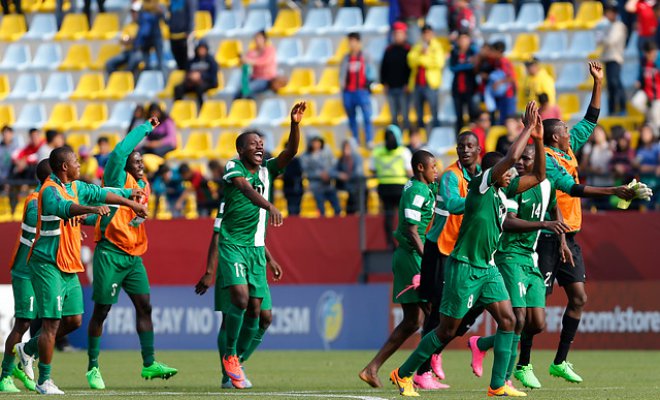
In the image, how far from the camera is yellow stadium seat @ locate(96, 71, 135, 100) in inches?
1214

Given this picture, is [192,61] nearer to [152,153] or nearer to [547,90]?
[152,153]

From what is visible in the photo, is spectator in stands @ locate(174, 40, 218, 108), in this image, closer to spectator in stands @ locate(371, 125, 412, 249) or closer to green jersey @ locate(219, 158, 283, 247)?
spectator in stands @ locate(371, 125, 412, 249)

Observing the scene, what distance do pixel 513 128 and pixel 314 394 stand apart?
10.6 m

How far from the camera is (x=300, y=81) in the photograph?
2927cm

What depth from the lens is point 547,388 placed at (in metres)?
13.6

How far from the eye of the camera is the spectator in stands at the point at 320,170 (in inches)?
929

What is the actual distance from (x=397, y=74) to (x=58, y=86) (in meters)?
9.32

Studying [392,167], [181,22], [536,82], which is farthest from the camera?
[181,22]

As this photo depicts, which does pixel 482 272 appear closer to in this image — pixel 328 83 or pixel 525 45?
pixel 525 45

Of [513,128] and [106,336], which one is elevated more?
[513,128]

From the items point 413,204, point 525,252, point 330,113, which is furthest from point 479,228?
point 330,113

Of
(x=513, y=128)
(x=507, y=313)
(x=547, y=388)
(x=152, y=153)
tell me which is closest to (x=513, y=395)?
(x=507, y=313)

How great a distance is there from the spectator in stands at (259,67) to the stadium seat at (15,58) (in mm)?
6048

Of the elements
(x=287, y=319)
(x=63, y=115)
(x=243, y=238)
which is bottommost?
(x=287, y=319)
